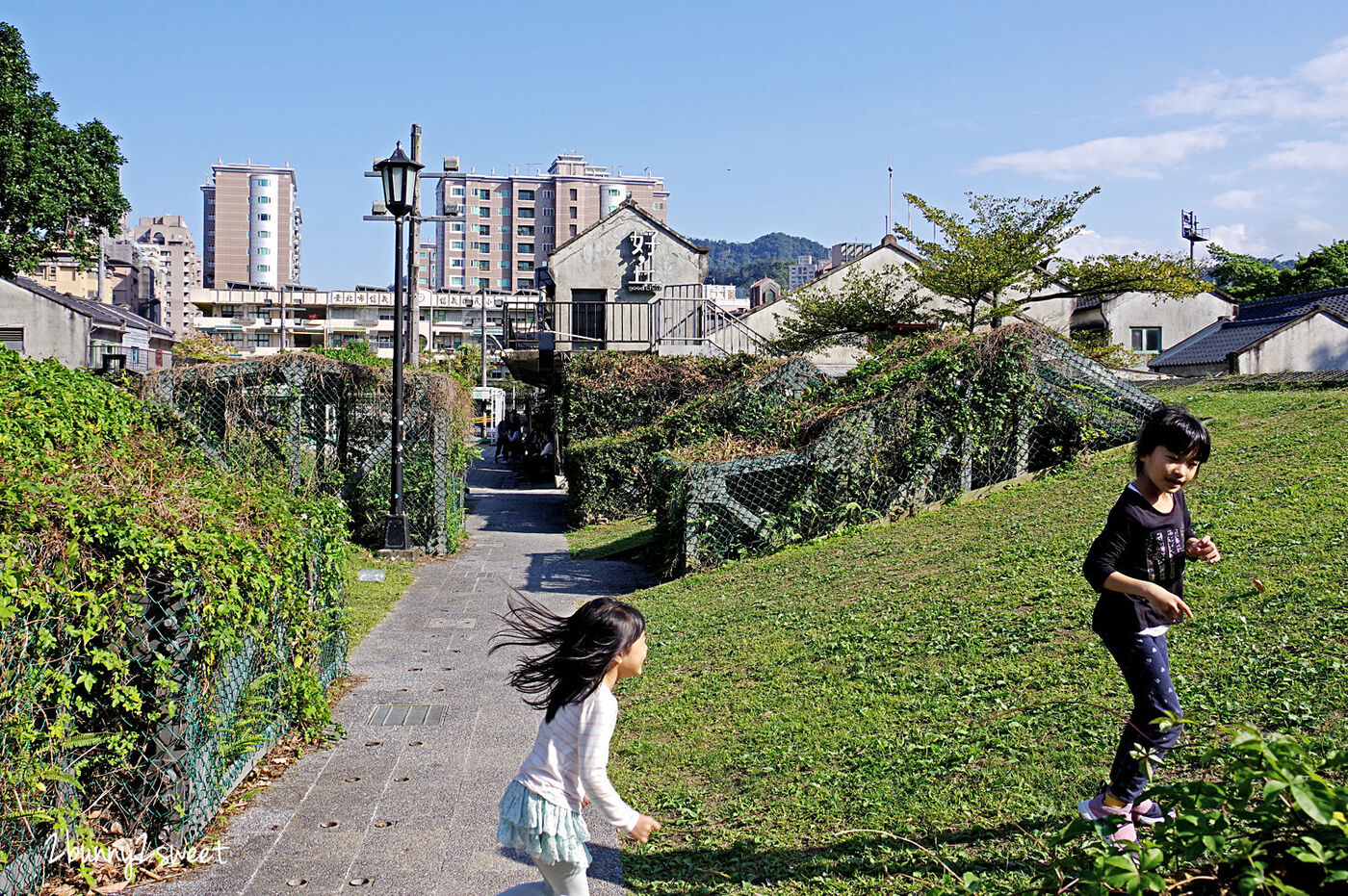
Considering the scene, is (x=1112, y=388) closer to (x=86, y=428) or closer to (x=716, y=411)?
(x=716, y=411)

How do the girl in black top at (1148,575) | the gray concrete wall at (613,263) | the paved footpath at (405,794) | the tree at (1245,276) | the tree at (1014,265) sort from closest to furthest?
the girl in black top at (1148,575) < the paved footpath at (405,794) < the tree at (1014,265) < the gray concrete wall at (613,263) < the tree at (1245,276)

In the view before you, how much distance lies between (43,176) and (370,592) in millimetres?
23097

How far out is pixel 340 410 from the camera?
15.0m

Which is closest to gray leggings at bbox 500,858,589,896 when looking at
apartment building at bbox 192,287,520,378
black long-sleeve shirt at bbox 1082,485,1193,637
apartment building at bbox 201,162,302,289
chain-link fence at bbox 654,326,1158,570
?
black long-sleeve shirt at bbox 1082,485,1193,637

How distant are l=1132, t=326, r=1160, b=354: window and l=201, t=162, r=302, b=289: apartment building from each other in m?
138

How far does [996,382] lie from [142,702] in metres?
10.5

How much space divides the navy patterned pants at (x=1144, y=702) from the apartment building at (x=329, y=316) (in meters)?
94.8

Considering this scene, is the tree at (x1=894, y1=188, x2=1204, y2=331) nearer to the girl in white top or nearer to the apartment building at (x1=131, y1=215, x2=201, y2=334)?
the girl in white top

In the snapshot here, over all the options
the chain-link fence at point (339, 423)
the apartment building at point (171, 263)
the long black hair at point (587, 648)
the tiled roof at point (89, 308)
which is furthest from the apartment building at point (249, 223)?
the long black hair at point (587, 648)

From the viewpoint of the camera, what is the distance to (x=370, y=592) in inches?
460

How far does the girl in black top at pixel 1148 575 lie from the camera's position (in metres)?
3.79

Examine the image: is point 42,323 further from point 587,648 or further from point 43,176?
point 587,648

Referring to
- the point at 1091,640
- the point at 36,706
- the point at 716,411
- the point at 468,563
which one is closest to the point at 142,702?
the point at 36,706

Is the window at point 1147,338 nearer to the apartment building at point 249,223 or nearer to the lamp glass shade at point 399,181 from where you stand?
the lamp glass shade at point 399,181
